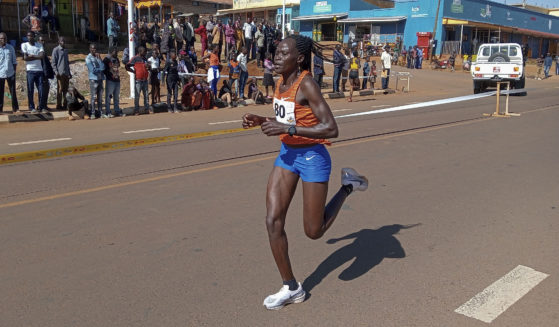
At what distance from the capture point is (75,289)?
12.0 ft

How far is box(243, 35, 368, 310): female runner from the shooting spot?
339 centimetres

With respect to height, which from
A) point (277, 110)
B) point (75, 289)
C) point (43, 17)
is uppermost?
point (43, 17)

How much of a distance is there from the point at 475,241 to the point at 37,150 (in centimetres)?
744

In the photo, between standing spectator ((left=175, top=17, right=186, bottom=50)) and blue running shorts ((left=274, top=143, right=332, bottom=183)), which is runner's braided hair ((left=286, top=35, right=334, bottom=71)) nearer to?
blue running shorts ((left=274, top=143, right=332, bottom=183))

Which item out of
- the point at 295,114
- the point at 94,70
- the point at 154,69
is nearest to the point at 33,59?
the point at 94,70

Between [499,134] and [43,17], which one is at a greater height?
[43,17]

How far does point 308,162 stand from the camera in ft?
11.4

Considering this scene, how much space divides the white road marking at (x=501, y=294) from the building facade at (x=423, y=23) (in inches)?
1720

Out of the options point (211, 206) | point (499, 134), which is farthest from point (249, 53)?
point (211, 206)

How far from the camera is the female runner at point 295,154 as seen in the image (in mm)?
3389

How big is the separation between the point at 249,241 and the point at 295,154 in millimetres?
1425

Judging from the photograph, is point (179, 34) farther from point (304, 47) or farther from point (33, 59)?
point (304, 47)

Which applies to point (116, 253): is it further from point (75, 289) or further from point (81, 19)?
point (81, 19)

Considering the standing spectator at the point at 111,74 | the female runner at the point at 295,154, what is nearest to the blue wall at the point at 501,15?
the standing spectator at the point at 111,74
